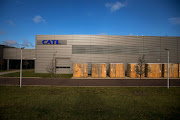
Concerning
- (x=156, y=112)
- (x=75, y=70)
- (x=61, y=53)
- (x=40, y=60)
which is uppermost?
(x=61, y=53)

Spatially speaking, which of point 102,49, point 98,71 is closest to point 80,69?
point 98,71

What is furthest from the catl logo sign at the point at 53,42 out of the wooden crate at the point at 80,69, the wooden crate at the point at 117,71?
the wooden crate at the point at 117,71

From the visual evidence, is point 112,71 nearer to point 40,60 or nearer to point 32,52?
point 40,60

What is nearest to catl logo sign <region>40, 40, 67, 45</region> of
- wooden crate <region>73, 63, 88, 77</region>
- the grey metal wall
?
the grey metal wall

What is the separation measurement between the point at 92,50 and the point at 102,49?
224 cm

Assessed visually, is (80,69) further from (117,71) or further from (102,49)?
(102,49)

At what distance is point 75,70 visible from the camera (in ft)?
56.7

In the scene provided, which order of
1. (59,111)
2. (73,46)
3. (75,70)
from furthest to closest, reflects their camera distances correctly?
(73,46) → (75,70) → (59,111)

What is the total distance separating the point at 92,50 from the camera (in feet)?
71.1

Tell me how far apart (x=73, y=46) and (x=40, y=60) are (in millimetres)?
8143

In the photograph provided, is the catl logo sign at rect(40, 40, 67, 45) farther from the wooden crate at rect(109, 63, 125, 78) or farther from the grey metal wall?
the wooden crate at rect(109, 63, 125, 78)

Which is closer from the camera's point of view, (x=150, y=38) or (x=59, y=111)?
(x=59, y=111)

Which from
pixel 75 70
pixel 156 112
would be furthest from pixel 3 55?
pixel 156 112

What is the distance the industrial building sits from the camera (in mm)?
21719
